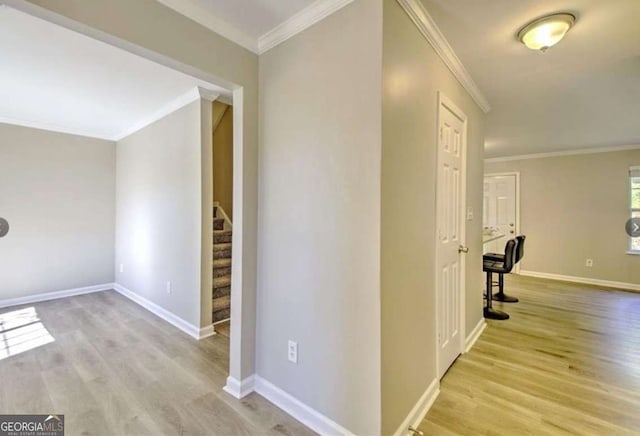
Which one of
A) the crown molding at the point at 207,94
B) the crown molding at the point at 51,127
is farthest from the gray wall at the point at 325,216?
the crown molding at the point at 51,127

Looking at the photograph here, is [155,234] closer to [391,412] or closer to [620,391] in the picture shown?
[391,412]

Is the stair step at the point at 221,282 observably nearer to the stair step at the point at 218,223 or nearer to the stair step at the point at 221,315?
the stair step at the point at 221,315

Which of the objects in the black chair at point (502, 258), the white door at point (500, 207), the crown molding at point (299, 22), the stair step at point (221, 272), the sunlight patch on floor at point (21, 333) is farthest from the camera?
the white door at point (500, 207)

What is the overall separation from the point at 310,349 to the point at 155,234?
2668 millimetres

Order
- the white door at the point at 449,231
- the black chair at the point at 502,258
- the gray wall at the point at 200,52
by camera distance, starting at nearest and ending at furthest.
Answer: the gray wall at the point at 200,52, the white door at the point at 449,231, the black chair at the point at 502,258

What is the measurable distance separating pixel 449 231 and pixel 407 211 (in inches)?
32.3

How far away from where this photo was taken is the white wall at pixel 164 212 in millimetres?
2895

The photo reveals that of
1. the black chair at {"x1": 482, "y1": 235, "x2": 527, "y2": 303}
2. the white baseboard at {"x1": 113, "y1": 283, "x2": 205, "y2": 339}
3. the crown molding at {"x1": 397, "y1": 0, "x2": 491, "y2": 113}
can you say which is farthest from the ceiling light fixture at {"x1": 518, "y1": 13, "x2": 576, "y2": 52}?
the white baseboard at {"x1": 113, "y1": 283, "x2": 205, "y2": 339}

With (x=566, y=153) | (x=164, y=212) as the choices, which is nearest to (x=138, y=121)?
(x=164, y=212)

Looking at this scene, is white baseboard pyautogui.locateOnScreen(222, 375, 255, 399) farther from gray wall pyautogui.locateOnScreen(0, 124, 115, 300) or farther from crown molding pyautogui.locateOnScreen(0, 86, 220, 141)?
gray wall pyautogui.locateOnScreen(0, 124, 115, 300)

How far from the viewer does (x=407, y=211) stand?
5.34 ft

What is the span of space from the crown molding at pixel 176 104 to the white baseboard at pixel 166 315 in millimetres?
2251

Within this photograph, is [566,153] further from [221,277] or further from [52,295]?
[52,295]

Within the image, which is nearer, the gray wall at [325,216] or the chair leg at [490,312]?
the gray wall at [325,216]
